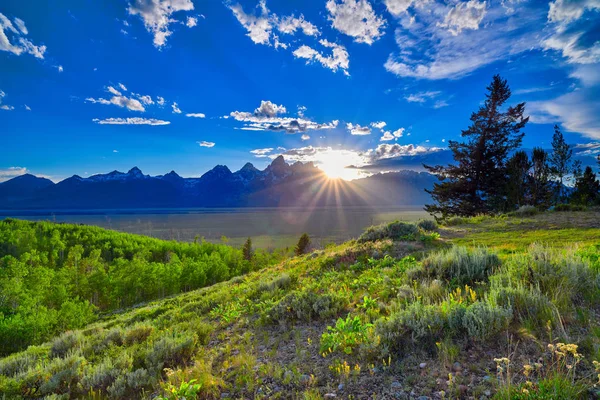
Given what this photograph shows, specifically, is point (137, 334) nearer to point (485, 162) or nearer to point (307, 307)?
point (307, 307)

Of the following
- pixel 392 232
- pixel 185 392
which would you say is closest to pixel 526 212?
pixel 392 232

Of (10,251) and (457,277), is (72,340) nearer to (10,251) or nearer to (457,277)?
(457,277)

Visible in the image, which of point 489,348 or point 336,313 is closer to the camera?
point 489,348

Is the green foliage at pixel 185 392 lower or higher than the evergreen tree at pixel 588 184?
lower

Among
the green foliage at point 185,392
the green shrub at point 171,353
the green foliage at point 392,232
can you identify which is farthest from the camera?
the green foliage at point 392,232

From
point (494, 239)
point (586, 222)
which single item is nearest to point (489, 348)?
point (494, 239)

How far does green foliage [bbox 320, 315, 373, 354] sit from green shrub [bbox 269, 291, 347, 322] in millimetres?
1319

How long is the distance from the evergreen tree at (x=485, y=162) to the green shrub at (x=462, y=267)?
30484 mm

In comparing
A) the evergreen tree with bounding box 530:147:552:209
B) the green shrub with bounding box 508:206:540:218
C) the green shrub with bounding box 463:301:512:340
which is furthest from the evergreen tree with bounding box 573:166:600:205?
the green shrub with bounding box 463:301:512:340

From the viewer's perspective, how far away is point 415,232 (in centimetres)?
1387

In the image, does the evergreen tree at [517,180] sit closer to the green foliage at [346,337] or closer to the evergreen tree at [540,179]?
the evergreen tree at [540,179]

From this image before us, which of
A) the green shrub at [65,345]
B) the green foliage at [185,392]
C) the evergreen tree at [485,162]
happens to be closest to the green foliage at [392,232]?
the green foliage at [185,392]

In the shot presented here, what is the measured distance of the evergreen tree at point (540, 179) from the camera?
3388 centimetres

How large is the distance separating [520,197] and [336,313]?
36403 millimetres
